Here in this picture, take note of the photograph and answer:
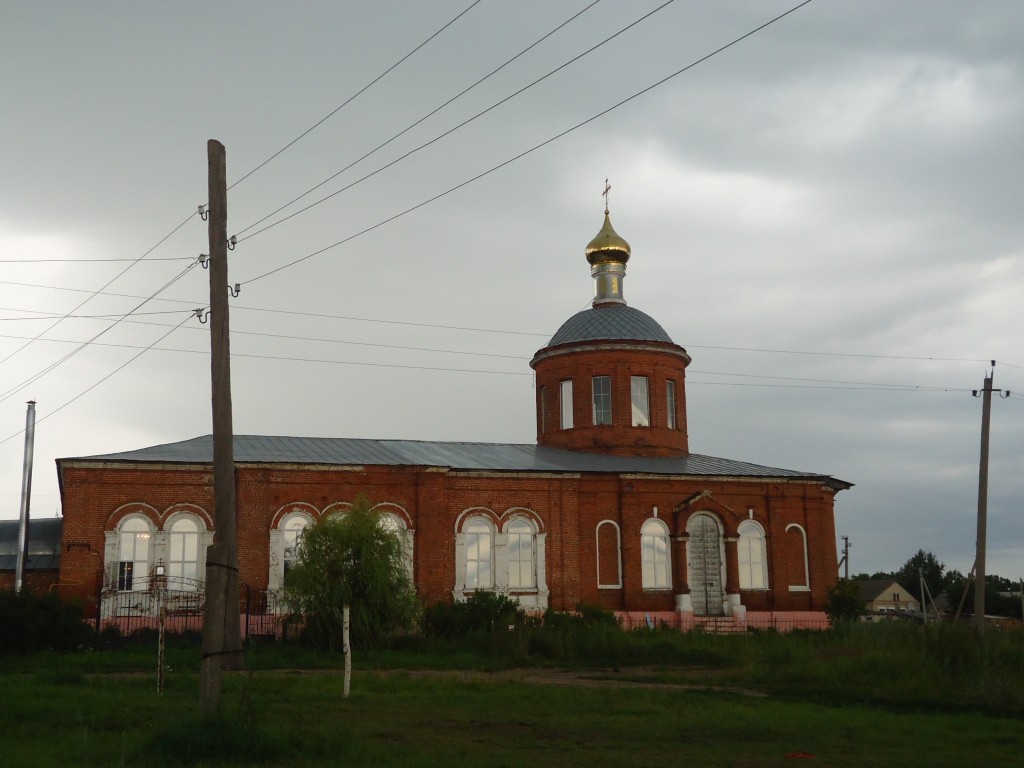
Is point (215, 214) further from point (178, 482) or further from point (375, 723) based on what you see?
point (178, 482)

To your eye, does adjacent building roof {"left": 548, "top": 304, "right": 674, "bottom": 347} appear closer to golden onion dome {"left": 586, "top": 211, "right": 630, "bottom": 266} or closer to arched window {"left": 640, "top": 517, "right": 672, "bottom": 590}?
golden onion dome {"left": 586, "top": 211, "right": 630, "bottom": 266}

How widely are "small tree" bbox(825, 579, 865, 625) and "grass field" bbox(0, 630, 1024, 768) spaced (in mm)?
10268

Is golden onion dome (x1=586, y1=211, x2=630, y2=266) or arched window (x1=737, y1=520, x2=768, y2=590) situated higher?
golden onion dome (x1=586, y1=211, x2=630, y2=266)

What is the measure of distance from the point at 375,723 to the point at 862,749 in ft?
17.8

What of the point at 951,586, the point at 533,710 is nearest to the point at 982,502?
the point at 533,710

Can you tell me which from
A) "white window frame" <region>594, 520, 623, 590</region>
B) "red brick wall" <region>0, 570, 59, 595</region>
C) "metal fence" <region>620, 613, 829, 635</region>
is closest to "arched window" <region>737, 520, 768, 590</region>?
"metal fence" <region>620, 613, 829, 635</region>

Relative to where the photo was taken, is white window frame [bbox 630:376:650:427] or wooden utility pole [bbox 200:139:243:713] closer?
wooden utility pole [bbox 200:139:243:713]

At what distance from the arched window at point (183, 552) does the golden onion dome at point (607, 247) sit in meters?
17.8

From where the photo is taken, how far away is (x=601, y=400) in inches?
1449

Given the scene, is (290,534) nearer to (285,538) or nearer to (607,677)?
(285,538)

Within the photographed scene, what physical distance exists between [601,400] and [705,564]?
6.79 metres

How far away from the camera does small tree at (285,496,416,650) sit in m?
23.9

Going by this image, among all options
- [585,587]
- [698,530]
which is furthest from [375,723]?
[698,530]

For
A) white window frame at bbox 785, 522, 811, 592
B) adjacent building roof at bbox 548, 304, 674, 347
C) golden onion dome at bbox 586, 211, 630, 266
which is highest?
golden onion dome at bbox 586, 211, 630, 266
